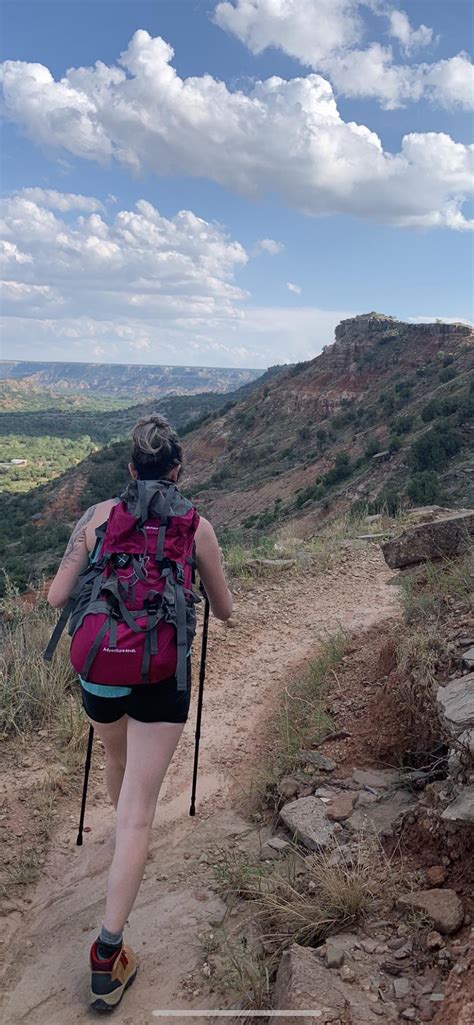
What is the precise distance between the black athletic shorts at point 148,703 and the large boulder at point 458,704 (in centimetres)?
109

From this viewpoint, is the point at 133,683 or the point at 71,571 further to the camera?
the point at 71,571

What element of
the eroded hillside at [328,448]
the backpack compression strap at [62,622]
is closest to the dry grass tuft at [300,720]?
the backpack compression strap at [62,622]

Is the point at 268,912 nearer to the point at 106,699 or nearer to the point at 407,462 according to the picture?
the point at 106,699

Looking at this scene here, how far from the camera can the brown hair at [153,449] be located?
250 centimetres

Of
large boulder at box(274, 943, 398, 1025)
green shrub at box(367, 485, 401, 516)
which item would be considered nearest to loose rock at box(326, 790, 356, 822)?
large boulder at box(274, 943, 398, 1025)

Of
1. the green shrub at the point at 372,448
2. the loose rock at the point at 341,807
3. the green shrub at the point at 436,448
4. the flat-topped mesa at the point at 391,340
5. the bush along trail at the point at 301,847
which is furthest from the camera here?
the flat-topped mesa at the point at 391,340

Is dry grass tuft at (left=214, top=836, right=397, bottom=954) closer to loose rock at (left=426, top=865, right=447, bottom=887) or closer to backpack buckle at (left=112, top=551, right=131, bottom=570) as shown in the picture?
loose rock at (left=426, top=865, right=447, bottom=887)

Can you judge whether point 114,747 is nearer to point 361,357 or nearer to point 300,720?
point 300,720

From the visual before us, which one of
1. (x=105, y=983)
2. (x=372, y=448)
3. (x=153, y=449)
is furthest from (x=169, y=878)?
(x=372, y=448)

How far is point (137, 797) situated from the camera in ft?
7.61

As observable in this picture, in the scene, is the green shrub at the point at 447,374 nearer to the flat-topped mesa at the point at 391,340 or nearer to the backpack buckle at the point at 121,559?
the flat-topped mesa at the point at 391,340

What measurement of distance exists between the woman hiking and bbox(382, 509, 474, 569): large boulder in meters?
2.84

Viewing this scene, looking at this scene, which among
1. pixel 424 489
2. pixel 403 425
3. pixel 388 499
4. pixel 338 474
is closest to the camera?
pixel 424 489

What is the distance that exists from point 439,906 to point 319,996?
535mm
